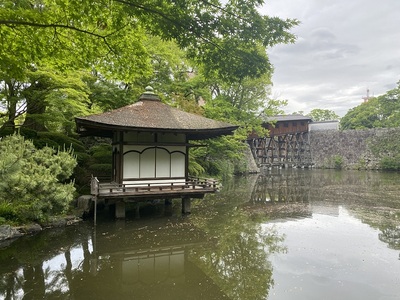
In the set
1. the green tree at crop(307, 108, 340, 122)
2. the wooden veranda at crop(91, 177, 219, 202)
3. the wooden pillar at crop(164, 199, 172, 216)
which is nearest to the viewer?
the wooden veranda at crop(91, 177, 219, 202)

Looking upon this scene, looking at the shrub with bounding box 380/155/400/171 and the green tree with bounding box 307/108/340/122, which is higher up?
the green tree with bounding box 307/108/340/122

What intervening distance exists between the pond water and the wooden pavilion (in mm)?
1159

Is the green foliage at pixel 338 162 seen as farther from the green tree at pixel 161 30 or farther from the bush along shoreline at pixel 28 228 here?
the green tree at pixel 161 30

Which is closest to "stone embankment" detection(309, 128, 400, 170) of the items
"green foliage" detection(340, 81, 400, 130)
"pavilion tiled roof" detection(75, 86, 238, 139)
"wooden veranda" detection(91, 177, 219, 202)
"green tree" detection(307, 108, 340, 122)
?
"green foliage" detection(340, 81, 400, 130)

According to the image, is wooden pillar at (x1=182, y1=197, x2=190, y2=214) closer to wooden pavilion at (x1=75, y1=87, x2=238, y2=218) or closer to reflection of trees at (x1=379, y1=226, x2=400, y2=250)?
wooden pavilion at (x1=75, y1=87, x2=238, y2=218)

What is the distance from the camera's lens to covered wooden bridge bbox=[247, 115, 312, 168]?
3759 centimetres

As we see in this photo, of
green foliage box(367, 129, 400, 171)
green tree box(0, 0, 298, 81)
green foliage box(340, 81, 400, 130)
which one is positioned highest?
green foliage box(340, 81, 400, 130)

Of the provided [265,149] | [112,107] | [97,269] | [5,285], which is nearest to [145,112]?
[112,107]

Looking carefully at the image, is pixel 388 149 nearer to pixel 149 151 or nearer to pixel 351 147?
pixel 351 147

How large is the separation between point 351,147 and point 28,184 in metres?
41.3

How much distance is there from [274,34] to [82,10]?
3355 mm

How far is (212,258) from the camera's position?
7129mm

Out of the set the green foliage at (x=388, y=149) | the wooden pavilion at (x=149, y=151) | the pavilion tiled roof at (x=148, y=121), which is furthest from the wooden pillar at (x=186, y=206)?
the green foliage at (x=388, y=149)

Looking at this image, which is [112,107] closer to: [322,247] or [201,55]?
[201,55]
